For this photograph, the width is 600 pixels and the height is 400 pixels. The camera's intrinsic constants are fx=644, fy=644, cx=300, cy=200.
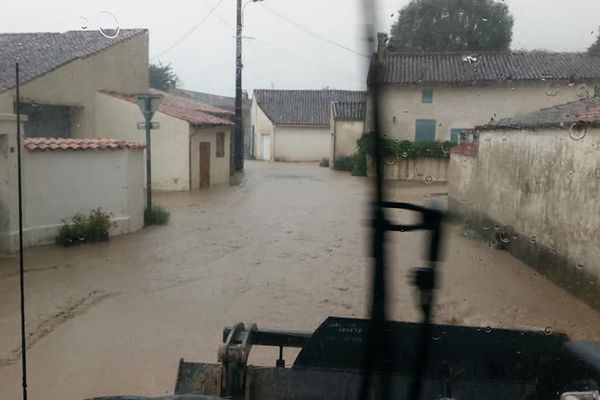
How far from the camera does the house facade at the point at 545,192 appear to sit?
7012mm

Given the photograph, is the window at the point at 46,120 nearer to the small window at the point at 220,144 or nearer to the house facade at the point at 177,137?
the house facade at the point at 177,137

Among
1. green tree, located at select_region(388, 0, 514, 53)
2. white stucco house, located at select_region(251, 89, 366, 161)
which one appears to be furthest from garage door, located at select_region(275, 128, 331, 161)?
green tree, located at select_region(388, 0, 514, 53)

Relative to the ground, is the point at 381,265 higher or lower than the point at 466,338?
higher

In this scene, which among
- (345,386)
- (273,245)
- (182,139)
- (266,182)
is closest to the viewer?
(345,386)

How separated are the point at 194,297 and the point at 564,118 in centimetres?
506

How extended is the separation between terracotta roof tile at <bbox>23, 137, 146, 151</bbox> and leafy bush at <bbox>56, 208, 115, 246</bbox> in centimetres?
104

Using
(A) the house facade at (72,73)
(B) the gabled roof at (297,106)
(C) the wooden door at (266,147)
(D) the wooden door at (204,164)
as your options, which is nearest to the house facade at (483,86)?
(A) the house facade at (72,73)

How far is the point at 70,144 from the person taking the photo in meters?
10.1

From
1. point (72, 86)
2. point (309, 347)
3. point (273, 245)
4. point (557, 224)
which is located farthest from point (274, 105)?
point (309, 347)

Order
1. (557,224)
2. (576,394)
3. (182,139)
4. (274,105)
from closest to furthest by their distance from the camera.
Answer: (576,394) < (557,224) < (182,139) < (274,105)

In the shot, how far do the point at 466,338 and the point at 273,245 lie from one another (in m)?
8.32

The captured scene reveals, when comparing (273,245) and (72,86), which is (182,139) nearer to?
(72,86)

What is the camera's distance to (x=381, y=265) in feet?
4.69

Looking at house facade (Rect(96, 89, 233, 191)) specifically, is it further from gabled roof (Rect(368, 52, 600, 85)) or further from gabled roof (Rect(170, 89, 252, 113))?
gabled roof (Rect(368, 52, 600, 85))
